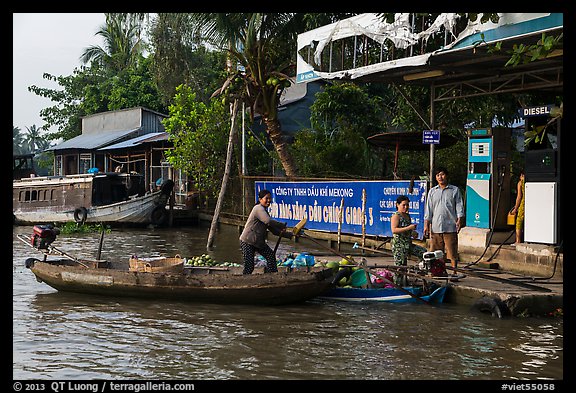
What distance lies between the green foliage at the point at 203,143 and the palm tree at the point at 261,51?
5320mm

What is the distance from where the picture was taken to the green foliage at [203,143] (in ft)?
101

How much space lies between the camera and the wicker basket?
523 inches

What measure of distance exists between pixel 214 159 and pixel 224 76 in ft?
11.0

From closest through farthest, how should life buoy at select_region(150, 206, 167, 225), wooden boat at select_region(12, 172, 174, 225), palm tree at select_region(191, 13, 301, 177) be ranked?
palm tree at select_region(191, 13, 301, 177), wooden boat at select_region(12, 172, 174, 225), life buoy at select_region(150, 206, 167, 225)

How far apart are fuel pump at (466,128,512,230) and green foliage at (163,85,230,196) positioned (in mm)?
16463

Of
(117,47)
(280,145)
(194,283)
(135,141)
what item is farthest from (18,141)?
(194,283)

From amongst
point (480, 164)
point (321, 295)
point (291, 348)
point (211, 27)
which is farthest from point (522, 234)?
point (211, 27)

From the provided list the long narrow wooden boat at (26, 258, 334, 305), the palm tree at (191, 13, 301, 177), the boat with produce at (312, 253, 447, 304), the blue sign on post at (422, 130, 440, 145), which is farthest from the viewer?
the palm tree at (191, 13, 301, 177)

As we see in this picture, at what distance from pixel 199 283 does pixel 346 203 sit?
777 centimetres

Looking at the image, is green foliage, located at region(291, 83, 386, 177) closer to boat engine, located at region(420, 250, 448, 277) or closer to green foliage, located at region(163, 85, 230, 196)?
green foliage, located at region(163, 85, 230, 196)

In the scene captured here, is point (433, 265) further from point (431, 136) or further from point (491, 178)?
point (431, 136)

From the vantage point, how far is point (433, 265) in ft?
41.3

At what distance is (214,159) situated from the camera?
3080cm

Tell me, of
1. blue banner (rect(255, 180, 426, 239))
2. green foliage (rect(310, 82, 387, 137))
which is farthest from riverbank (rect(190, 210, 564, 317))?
green foliage (rect(310, 82, 387, 137))
